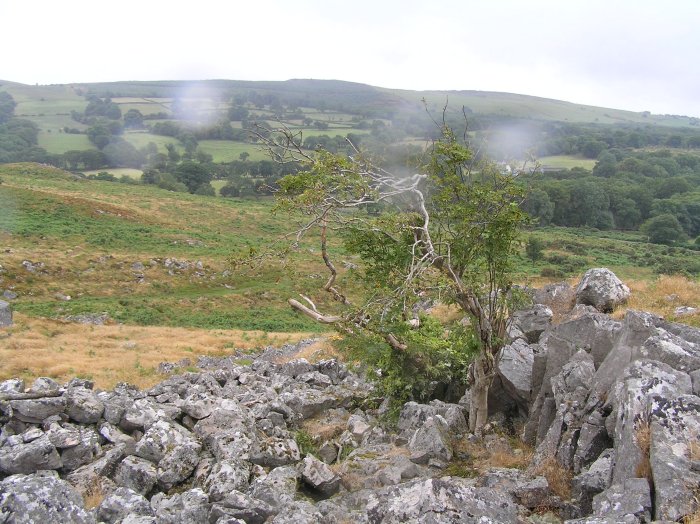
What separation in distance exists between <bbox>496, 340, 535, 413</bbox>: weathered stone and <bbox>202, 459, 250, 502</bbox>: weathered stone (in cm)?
646

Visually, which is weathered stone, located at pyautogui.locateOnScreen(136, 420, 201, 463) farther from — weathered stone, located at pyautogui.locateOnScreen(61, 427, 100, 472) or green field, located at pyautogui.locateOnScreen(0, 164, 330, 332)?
green field, located at pyautogui.locateOnScreen(0, 164, 330, 332)

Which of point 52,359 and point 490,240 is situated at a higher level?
point 490,240

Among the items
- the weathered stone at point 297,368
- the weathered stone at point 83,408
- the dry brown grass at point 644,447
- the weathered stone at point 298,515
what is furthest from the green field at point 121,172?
the dry brown grass at point 644,447

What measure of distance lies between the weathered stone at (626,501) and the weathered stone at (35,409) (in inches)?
450

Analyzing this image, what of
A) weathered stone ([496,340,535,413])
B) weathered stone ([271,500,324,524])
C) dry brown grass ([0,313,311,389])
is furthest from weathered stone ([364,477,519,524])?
dry brown grass ([0,313,311,389])

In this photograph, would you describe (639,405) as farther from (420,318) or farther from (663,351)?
(420,318)

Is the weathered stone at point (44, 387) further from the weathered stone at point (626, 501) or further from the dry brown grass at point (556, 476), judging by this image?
the weathered stone at point (626, 501)

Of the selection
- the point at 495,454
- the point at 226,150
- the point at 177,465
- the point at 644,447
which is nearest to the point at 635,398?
the point at 644,447

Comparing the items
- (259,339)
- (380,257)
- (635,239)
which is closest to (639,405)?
(380,257)

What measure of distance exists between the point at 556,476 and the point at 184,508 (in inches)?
255

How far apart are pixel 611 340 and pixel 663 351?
260cm

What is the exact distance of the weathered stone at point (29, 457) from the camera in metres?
10.4

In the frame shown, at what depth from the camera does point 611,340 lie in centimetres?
1284

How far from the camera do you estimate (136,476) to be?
10773 millimetres
